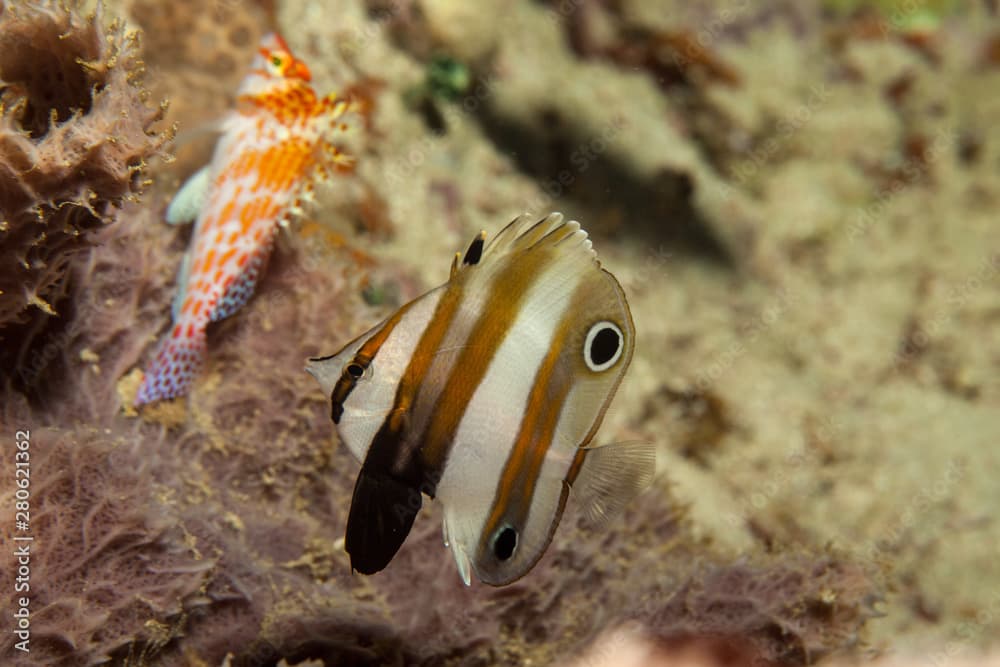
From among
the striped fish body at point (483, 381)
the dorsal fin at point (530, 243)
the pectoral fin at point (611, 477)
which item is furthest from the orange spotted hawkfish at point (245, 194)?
the pectoral fin at point (611, 477)

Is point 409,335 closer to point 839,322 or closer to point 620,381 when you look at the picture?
point 620,381

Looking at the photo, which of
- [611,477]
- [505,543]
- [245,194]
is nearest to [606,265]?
[245,194]

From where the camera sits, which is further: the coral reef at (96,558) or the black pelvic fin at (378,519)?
the coral reef at (96,558)

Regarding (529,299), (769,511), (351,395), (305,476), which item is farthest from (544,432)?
(769,511)

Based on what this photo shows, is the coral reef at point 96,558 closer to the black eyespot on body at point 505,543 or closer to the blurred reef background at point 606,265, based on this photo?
the blurred reef background at point 606,265

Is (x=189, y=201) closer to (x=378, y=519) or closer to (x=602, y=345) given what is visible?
(x=378, y=519)

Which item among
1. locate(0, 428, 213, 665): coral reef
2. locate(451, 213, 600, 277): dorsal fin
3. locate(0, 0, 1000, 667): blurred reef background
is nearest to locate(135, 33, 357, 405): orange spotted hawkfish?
locate(0, 0, 1000, 667): blurred reef background
